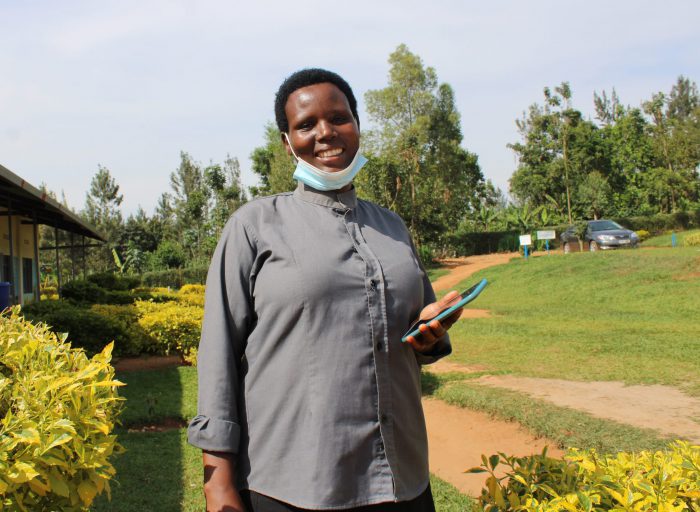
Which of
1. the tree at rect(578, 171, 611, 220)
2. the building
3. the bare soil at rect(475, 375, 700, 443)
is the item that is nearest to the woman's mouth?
the bare soil at rect(475, 375, 700, 443)

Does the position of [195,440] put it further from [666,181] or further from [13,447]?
[666,181]

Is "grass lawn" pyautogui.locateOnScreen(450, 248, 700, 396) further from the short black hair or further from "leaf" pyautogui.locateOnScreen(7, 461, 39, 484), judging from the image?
"leaf" pyautogui.locateOnScreen(7, 461, 39, 484)

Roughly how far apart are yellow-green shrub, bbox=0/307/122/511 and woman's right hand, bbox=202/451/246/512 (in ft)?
1.32

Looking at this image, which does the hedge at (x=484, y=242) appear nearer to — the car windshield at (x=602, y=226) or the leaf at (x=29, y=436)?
the car windshield at (x=602, y=226)

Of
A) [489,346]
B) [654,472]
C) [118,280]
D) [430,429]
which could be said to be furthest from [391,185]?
[654,472]

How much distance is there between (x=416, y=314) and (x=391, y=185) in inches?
1046

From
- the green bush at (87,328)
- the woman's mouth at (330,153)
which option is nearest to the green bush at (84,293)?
the green bush at (87,328)

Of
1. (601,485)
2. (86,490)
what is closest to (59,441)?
(86,490)

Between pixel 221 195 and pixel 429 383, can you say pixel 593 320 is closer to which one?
pixel 429 383

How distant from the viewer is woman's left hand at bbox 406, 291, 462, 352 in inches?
66.9

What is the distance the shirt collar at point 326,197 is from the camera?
1898mm

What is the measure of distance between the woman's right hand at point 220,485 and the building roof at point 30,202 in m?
8.41

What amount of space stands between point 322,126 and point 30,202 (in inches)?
533

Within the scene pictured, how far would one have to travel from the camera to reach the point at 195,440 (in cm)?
159
